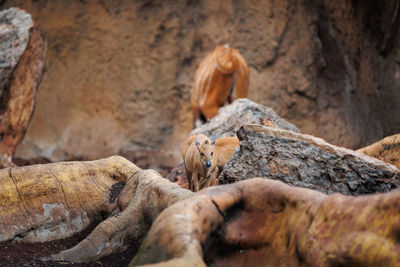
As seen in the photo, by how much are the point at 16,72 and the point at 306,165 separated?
4.32 meters

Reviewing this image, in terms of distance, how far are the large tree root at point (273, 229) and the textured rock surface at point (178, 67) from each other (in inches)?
283

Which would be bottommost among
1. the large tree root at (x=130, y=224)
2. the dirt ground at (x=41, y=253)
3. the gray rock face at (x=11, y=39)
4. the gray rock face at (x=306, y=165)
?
the dirt ground at (x=41, y=253)

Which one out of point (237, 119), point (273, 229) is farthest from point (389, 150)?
point (273, 229)

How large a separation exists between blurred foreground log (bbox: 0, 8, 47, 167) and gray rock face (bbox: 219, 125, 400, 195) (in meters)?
3.60

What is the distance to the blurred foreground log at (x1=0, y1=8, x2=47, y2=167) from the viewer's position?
6.07m

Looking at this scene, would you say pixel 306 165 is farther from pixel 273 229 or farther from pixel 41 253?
pixel 41 253

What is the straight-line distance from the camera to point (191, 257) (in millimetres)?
1931

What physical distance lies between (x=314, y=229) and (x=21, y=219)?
87.6 inches

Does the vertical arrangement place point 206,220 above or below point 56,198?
above

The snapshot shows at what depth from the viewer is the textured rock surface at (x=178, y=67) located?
382 inches

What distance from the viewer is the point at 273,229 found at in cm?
245

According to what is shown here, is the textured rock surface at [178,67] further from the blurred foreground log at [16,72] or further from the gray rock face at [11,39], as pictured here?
the gray rock face at [11,39]

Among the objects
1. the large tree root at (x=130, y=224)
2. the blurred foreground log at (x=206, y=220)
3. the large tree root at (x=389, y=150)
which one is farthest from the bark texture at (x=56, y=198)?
the large tree root at (x=389, y=150)

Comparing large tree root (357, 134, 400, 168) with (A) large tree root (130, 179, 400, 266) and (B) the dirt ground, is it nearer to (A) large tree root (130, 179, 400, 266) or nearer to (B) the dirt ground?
(A) large tree root (130, 179, 400, 266)
